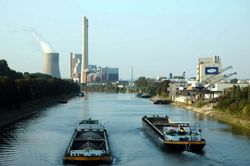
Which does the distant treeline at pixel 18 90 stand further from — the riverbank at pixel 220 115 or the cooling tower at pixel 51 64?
the cooling tower at pixel 51 64

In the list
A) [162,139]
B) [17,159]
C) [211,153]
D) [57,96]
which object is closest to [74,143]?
[17,159]

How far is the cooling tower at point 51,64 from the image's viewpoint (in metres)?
139

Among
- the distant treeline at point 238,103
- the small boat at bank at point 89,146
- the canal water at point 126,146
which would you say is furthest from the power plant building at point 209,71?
the small boat at bank at point 89,146

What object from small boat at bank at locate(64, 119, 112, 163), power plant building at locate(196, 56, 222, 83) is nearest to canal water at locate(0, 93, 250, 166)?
small boat at bank at locate(64, 119, 112, 163)

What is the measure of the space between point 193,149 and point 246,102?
1872 cm

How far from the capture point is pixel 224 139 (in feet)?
97.8

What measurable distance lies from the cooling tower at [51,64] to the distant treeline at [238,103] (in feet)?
306

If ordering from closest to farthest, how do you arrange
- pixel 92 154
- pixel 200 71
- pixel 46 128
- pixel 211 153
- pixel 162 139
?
pixel 92 154, pixel 211 153, pixel 162 139, pixel 46 128, pixel 200 71

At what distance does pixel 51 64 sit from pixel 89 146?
118804mm

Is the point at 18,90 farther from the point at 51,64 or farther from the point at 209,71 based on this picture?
the point at 51,64

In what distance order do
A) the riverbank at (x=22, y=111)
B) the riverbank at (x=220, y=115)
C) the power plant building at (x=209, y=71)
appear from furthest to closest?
1. the power plant building at (x=209, y=71)
2. the riverbank at (x=22, y=111)
3. the riverbank at (x=220, y=115)

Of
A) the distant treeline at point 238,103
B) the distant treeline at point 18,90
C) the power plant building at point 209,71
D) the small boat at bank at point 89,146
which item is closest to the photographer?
the small boat at bank at point 89,146

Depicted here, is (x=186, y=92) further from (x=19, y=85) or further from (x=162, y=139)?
(x=162, y=139)

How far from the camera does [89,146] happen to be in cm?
2261
